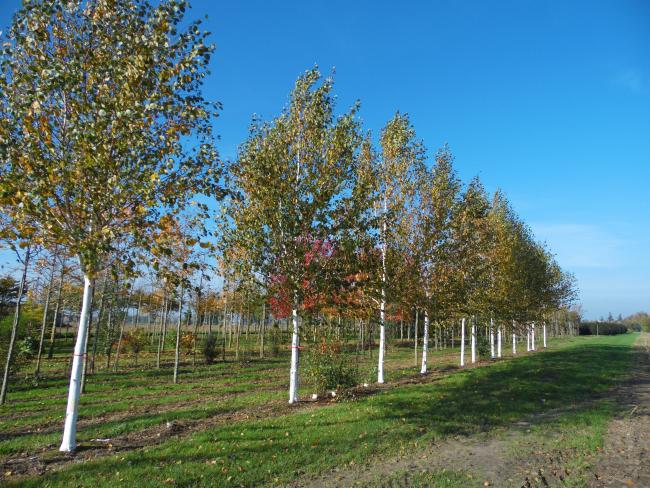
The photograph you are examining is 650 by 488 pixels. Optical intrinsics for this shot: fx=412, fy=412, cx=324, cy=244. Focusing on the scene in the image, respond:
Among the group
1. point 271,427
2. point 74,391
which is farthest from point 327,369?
point 74,391

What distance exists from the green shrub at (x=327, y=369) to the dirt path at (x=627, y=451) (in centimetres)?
728

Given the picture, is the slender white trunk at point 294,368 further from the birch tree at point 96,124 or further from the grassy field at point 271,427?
the birch tree at point 96,124

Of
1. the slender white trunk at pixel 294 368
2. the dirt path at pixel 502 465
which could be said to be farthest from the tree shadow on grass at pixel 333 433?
the slender white trunk at pixel 294 368

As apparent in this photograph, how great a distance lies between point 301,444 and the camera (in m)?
8.09

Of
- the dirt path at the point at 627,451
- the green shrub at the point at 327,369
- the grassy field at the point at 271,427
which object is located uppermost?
the green shrub at the point at 327,369

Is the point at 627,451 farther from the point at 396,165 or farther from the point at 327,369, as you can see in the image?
the point at 396,165

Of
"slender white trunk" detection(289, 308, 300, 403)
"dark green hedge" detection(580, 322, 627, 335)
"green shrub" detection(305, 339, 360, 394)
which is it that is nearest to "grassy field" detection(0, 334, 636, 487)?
"slender white trunk" detection(289, 308, 300, 403)

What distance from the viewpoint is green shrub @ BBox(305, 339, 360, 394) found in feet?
44.4

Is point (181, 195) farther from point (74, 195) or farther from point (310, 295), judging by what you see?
point (310, 295)

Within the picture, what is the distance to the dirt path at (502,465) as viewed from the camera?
6445 mm

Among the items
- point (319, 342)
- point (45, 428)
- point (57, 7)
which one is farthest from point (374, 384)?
point (57, 7)

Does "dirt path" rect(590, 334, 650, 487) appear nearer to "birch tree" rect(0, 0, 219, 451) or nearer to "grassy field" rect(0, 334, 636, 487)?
"grassy field" rect(0, 334, 636, 487)

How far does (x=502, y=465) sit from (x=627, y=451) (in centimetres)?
296

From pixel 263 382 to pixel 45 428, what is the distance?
9349 millimetres
